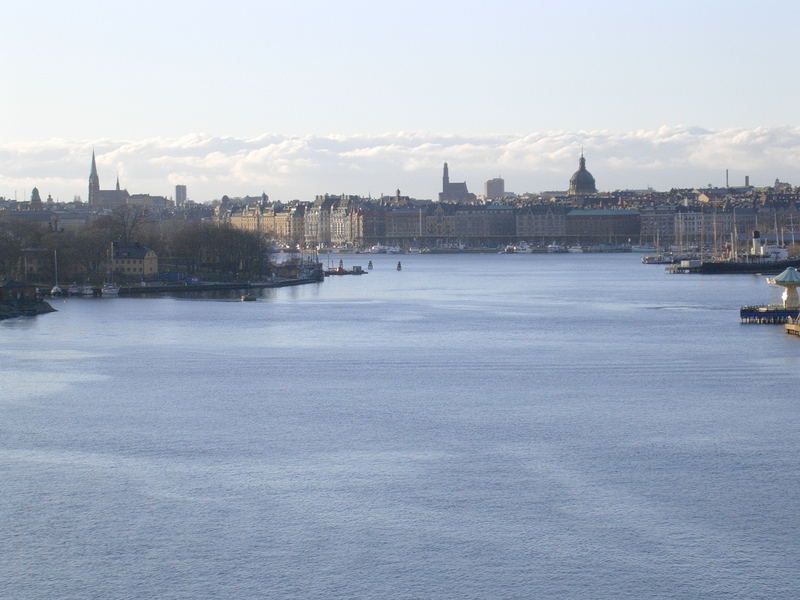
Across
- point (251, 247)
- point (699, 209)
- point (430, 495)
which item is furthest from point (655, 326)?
point (699, 209)

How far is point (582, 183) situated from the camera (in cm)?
13675

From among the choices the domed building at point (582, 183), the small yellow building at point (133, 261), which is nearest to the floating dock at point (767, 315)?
the small yellow building at point (133, 261)

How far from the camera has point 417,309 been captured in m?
35.9

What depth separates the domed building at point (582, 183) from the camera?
13625 centimetres

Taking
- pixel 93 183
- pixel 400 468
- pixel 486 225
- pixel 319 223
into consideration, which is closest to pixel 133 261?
pixel 400 468

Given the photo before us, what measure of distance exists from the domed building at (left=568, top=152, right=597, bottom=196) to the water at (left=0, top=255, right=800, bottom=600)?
111 metres

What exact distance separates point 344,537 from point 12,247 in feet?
110

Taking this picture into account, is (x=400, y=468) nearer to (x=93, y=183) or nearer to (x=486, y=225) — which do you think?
(x=486, y=225)

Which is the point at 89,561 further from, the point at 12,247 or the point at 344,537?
the point at 12,247

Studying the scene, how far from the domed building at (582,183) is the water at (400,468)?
364 feet

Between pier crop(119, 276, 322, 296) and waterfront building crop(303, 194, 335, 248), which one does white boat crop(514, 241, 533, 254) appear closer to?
waterfront building crop(303, 194, 335, 248)

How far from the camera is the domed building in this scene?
136250 millimetres

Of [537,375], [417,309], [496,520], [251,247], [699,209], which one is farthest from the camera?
[699,209]

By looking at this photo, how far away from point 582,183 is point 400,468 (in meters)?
125
